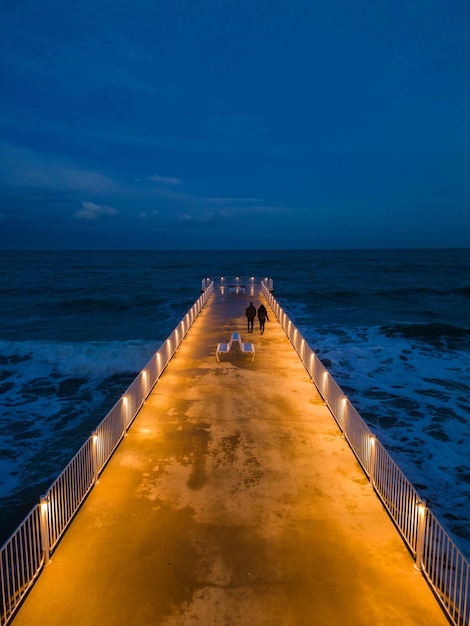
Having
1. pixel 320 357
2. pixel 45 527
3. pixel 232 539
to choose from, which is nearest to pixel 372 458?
pixel 232 539

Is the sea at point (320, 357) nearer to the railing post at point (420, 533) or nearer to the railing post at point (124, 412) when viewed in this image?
the railing post at point (124, 412)

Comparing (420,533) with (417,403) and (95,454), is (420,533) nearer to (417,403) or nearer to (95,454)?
(95,454)

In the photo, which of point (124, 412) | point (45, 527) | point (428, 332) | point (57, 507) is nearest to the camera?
point (45, 527)

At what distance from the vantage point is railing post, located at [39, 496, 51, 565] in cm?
604

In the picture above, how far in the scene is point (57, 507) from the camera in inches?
263

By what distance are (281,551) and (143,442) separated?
191 inches

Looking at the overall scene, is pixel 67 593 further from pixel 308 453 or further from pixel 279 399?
pixel 279 399

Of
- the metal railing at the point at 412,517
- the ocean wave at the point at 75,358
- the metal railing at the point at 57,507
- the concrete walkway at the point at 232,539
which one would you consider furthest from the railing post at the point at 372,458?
the ocean wave at the point at 75,358

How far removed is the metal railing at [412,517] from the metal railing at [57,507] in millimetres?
5565

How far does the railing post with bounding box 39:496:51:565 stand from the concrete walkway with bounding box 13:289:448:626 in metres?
0.24

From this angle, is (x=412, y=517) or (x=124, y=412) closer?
(x=412, y=517)

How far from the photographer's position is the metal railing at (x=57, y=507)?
558 cm

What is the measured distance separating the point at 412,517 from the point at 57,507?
5913 millimetres

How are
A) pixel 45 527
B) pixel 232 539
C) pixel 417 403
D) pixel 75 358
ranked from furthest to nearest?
pixel 75 358, pixel 417 403, pixel 232 539, pixel 45 527
